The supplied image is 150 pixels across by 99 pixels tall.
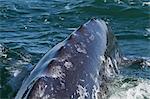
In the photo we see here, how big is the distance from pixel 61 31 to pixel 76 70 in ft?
25.3

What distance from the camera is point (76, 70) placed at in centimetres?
724

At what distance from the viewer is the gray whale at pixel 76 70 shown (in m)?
6.36

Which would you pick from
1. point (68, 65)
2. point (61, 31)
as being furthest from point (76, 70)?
point (61, 31)

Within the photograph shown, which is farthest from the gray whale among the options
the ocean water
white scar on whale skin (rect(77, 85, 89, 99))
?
the ocean water

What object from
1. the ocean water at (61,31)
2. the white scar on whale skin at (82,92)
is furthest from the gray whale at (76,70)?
the ocean water at (61,31)

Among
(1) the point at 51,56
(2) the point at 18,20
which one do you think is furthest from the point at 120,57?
(2) the point at 18,20

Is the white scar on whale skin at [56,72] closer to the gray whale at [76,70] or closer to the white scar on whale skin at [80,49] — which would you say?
the gray whale at [76,70]

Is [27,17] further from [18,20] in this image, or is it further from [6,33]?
[6,33]

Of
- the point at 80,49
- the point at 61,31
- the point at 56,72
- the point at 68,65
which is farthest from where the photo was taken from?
the point at 61,31

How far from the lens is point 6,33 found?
14.8 meters

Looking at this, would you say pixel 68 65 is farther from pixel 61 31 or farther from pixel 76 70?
pixel 61 31

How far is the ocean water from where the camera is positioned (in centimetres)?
943

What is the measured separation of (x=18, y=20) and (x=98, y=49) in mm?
7922

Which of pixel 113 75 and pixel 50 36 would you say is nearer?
pixel 113 75
